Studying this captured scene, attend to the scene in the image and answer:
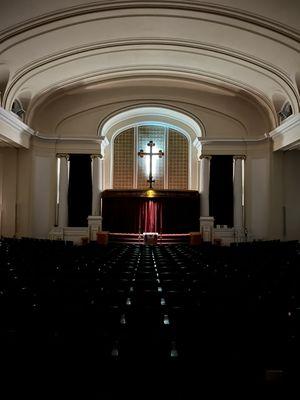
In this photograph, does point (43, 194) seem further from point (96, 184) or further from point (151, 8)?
point (151, 8)

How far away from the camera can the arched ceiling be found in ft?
36.1

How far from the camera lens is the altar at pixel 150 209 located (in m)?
18.4

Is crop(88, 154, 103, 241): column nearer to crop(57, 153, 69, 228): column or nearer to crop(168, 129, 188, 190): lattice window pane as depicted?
crop(57, 153, 69, 228): column

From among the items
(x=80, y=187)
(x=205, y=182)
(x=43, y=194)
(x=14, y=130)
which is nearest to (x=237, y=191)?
(x=205, y=182)

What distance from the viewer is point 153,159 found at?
67.3ft

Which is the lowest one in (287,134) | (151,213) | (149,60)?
(151,213)

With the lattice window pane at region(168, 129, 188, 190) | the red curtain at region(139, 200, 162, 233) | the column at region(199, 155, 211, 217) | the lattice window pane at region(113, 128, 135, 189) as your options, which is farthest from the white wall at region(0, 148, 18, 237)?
the column at region(199, 155, 211, 217)

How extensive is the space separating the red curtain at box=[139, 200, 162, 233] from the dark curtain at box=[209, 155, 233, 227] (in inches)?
97.9

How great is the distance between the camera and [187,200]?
60.6ft

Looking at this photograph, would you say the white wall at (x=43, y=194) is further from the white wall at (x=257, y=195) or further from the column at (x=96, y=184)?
the white wall at (x=257, y=195)

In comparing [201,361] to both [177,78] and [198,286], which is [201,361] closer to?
[198,286]

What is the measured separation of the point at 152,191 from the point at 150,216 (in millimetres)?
1210

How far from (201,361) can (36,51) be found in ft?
42.0

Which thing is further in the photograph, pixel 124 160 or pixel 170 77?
pixel 124 160
